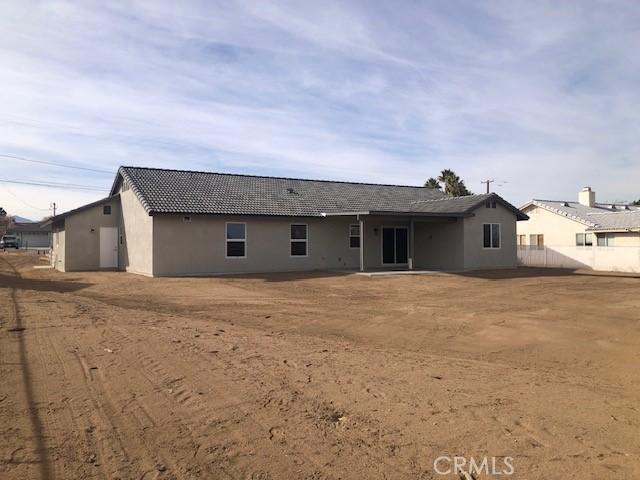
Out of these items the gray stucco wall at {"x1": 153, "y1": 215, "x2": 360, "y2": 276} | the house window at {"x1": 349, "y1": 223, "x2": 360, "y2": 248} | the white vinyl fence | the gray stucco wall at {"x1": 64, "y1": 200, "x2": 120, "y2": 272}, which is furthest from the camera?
the white vinyl fence

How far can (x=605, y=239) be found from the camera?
102ft

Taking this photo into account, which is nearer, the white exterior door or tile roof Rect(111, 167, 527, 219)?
tile roof Rect(111, 167, 527, 219)

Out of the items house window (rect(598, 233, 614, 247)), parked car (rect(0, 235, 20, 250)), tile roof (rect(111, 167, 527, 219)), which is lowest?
house window (rect(598, 233, 614, 247))

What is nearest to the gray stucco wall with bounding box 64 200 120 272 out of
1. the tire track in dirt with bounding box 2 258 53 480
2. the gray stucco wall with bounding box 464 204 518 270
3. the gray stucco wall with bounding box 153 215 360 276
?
the gray stucco wall with bounding box 153 215 360 276

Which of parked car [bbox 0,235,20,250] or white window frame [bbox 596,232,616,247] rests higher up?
parked car [bbox 0,235,20,250]

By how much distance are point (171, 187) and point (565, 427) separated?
68.8 ft

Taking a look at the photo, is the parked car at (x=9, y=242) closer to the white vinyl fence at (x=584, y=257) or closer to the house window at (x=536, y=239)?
the house window at (x=536, y=239)

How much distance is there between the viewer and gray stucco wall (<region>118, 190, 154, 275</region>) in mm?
21391

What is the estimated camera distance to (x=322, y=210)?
25172 mm

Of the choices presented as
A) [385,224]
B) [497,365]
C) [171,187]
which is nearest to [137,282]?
[171,187]

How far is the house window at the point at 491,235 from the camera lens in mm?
25780

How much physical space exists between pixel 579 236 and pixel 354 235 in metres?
16.4

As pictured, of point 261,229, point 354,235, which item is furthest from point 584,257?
point 261,229

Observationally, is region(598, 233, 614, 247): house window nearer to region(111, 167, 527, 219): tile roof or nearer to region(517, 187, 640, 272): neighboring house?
region(517, 187, 640, 272): neighboring house
